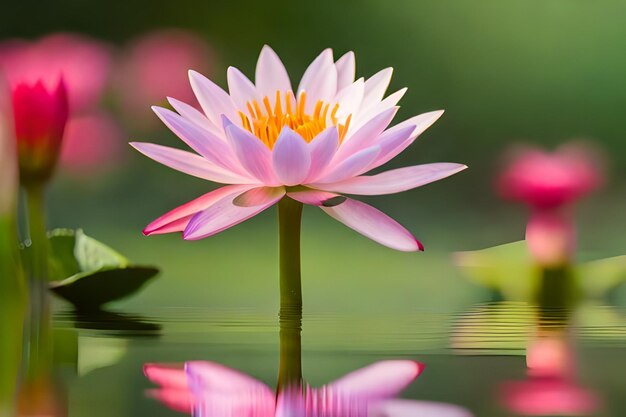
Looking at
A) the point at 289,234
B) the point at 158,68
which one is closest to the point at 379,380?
the point at 289,234

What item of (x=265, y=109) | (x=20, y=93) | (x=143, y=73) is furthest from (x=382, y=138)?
(x=143, y=73)

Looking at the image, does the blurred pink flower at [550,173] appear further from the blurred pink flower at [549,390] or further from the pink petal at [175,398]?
the pink petal at [175,398]

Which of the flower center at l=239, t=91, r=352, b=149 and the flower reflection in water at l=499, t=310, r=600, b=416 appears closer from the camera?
the flower reflection in water at l=499, t=310, r=600, b=416

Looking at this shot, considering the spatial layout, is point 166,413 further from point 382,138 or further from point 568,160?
point 568,160

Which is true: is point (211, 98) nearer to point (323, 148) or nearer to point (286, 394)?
point (323, 148)

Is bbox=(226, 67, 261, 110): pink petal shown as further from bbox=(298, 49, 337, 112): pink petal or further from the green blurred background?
the green blurred background

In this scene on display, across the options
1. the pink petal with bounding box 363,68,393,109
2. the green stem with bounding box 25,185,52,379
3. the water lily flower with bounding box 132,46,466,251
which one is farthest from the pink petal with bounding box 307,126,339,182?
the green stem with bounding box 25,185,52,379
